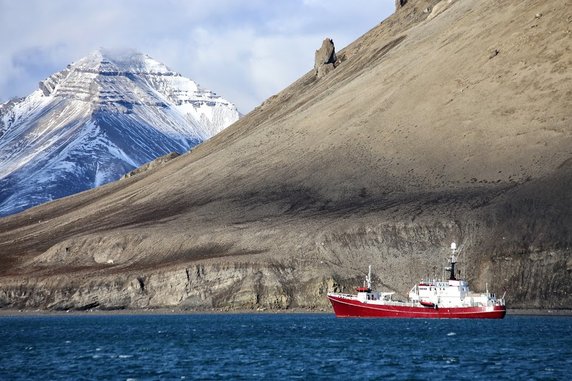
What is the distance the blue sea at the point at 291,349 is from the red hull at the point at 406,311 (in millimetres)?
1474

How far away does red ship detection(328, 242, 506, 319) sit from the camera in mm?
140750

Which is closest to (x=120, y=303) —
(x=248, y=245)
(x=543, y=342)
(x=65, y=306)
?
(x=65, y=306)

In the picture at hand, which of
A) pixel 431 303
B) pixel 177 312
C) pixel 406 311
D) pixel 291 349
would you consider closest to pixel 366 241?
pixel 406 311

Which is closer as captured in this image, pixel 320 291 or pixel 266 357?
pixel 266 357

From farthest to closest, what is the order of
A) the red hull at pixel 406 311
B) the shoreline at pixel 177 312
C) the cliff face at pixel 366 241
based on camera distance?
the cliff face at pixel 366 241 < the shoreline at pixel 177 312 < the red hull at pixel 406 311

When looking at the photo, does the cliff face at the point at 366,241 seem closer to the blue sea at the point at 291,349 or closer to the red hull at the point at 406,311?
the red hull at the point at 406,311

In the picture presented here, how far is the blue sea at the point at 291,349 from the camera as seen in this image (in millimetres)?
81250

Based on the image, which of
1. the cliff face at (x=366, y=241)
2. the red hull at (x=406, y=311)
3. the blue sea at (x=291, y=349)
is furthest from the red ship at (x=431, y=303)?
the cliff face at (x=366, y=241)

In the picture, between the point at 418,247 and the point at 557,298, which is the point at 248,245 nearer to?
the point at 418,247

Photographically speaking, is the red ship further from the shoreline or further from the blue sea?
the shoreline

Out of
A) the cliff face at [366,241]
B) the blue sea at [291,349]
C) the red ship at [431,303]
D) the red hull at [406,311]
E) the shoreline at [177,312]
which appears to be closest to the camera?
the blue sea at [291,349]

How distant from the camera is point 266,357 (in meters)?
92.2

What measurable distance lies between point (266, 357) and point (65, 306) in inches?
3385

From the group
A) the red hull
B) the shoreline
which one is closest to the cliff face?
the shoreline
